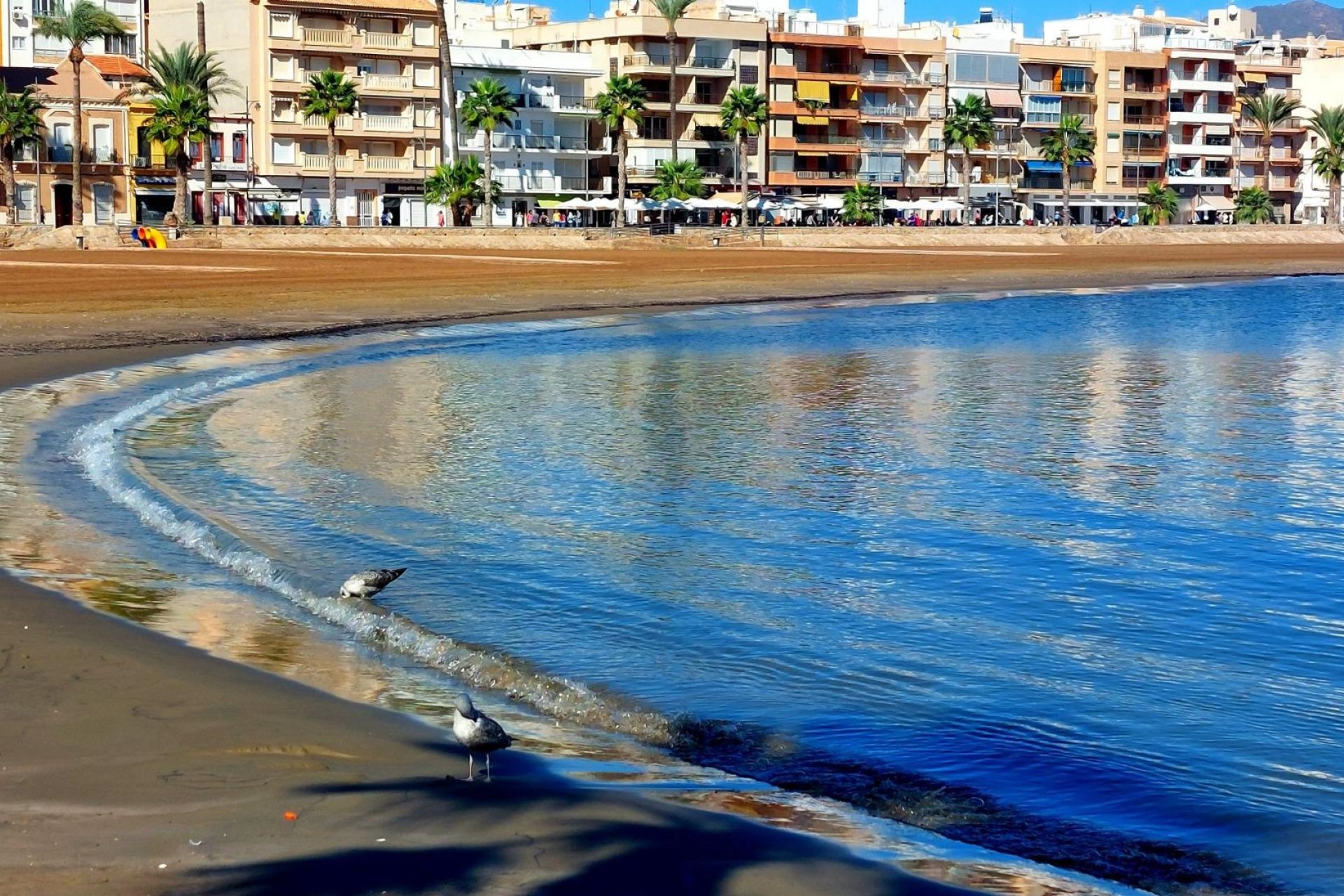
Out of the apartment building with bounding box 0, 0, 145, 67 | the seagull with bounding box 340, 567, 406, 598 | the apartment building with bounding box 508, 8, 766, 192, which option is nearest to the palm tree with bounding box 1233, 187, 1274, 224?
the apartment building with bounding box 508, 8, 766, 192

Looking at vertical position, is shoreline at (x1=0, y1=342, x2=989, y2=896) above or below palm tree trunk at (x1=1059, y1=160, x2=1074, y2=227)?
below

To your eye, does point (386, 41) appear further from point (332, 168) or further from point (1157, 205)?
point (1157, 205)

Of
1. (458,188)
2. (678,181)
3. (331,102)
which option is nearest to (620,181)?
(678,181)

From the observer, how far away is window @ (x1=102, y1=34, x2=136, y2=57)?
102 metres

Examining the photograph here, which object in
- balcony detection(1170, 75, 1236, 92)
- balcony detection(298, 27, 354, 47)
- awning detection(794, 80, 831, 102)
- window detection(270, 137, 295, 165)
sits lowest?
window detection(270, 137, 295, 165)

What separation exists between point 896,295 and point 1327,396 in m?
24.6

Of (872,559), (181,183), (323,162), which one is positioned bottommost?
(872,559)

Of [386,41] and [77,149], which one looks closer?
[77,149]

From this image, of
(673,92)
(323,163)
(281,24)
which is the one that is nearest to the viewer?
(281,24)

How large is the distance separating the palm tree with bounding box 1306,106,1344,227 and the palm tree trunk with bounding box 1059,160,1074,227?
16.5 m

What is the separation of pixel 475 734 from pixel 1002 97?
115 m

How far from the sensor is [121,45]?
10281 centimetres

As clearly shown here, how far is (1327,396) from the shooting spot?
72.3 feet

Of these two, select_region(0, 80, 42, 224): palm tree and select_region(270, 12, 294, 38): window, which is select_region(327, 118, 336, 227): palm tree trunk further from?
select_region(0, 80, 42, 224): palm tree
